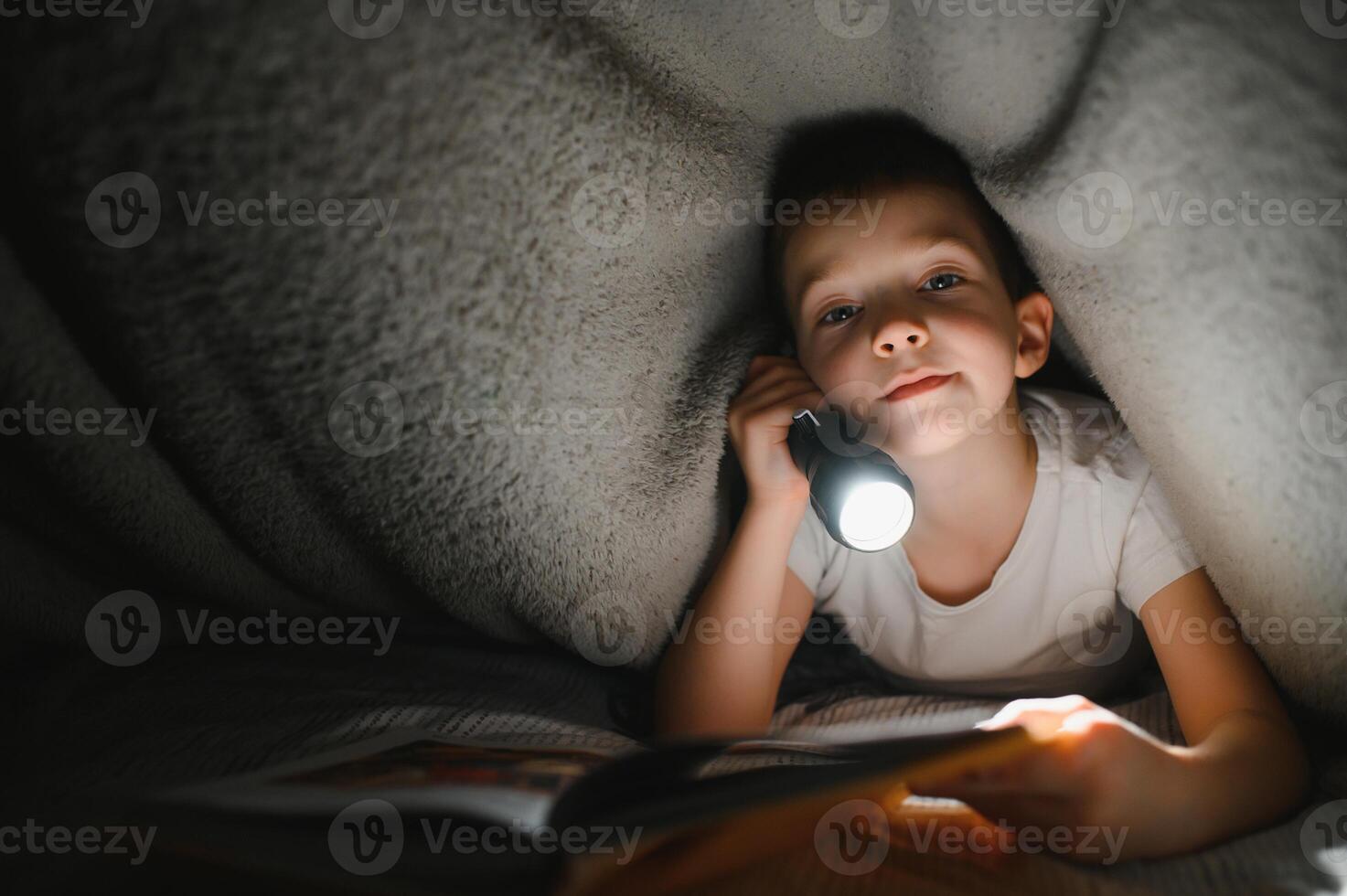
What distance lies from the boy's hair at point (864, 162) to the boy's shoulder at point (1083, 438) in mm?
158

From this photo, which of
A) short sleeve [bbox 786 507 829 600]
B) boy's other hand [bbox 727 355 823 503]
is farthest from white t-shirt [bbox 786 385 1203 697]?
boy's other hand [bbox 727 355 823 503]

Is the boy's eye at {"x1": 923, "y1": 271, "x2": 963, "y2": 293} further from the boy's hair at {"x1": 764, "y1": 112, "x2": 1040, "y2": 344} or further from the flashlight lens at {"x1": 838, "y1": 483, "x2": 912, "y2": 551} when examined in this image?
the flashlight lens at {"x1": 838, "y1": 483, "x2": 912, "y2": 551}

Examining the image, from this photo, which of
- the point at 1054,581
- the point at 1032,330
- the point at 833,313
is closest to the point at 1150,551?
the point at 1054,581

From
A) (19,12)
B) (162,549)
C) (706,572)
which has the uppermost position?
(19,12)

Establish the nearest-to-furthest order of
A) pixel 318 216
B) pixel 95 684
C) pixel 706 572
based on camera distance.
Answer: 1. pixel 318 216
2. pixel 95 684
3. pixel 706 572

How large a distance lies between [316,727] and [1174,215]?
676 mm

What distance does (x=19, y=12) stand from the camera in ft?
1.41

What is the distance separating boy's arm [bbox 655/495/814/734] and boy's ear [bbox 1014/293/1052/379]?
0.90 ft

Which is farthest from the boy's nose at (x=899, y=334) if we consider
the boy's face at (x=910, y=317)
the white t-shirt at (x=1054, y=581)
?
the white t-shirt at (x=1054, y=581)

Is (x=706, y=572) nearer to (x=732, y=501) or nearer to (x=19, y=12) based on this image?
(x=732, y=501)

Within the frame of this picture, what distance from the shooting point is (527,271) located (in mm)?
558

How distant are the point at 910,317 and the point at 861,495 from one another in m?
0.17

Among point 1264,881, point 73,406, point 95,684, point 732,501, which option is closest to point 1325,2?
point 1264,881

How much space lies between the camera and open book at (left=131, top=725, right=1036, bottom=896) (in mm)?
349
